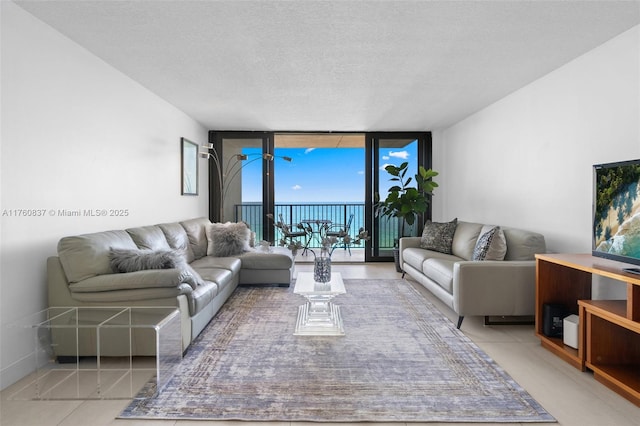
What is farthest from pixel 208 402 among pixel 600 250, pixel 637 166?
pixel 637 166

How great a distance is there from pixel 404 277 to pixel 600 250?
2981 millimetres

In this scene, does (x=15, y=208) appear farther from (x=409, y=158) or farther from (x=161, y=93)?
(x=409, y=158)

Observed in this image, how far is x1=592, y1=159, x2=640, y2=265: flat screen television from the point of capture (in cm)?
207

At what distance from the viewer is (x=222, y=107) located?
185 inches

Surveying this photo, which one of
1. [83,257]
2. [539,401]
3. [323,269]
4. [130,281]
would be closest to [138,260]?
[130,281]

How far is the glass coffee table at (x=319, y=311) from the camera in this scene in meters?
2.99

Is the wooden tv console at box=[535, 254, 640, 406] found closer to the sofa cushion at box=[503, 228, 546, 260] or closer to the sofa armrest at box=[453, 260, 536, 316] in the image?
the sofa armrest at box=[453, 260, 536, 316]

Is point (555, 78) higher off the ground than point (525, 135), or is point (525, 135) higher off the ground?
point (555, 78)

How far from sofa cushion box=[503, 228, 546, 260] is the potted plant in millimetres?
2174

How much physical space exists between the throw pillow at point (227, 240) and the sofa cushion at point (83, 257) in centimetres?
185

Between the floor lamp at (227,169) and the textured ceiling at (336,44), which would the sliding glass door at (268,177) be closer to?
the floor lamp at (227,169)

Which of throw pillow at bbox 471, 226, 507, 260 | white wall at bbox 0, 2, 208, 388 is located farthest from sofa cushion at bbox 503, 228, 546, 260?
white wall at bbox 0, 2, 208, 388

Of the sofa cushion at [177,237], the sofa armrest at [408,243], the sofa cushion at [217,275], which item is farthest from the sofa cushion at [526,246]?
the sofa cushion at [177,237]

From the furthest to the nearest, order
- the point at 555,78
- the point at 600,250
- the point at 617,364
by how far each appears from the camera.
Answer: the point at 555,78
the point at 600,250
the point at 617,364
